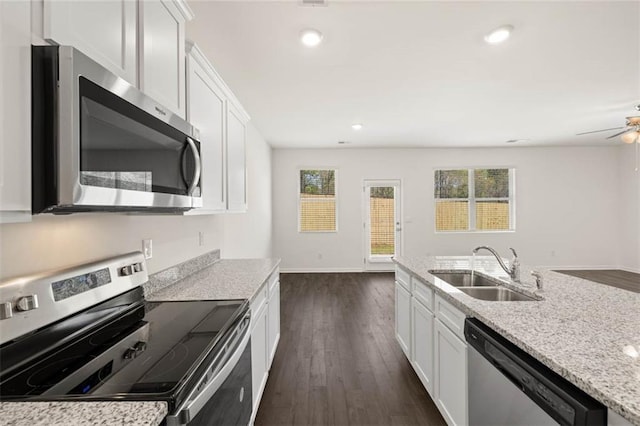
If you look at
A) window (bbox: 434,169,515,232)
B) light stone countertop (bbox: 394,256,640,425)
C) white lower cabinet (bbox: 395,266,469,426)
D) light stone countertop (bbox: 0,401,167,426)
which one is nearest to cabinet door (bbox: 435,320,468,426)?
white lower cabinet (bbox: 395,266,469,426)

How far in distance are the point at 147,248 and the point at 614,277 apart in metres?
7.94

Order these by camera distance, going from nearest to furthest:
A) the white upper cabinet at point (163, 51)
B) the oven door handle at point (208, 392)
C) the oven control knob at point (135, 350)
Result: the oven door handle at point (208, 392) → the oven control knob at point (135, 350) → the white upper cabinet at point (163, 51)

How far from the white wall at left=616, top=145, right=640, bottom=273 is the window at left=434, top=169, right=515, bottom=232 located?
7.38 feet

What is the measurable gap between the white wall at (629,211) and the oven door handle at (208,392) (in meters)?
8.51

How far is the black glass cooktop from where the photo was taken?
827mm

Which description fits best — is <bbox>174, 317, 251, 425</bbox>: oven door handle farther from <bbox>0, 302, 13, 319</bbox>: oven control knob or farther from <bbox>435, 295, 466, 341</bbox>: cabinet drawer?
<bbox>435, 295, 466, 341</bbox>: cabinet drawer

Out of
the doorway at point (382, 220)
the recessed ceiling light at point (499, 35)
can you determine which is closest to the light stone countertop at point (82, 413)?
the recessed ceiling light at point (499, 35)

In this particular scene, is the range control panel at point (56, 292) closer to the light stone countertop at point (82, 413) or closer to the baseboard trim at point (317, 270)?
the light stone countertop at point (82, 413)

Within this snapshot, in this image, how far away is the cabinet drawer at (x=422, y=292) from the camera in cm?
202

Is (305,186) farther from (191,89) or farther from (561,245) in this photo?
(561,245)

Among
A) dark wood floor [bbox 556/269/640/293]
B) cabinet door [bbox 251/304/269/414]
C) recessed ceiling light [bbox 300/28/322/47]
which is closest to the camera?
cabinet door [bbox 251/304/269/414]

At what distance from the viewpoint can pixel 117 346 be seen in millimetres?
1112

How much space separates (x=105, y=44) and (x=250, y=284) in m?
1.41

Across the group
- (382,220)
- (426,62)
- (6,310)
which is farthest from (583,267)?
(6,310)
